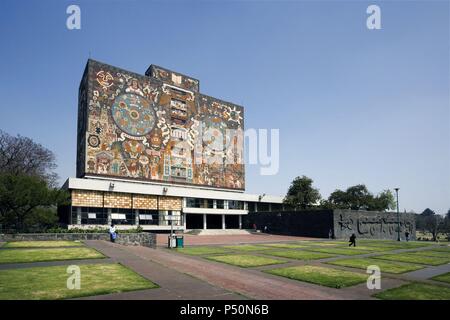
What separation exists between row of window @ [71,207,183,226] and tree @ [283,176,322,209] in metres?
24.8

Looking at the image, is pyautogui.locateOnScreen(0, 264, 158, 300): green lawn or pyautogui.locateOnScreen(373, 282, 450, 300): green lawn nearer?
pyautogui.locateOnScreen(0, 264, 158, 300): green lawn

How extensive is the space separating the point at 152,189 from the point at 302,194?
105 feet

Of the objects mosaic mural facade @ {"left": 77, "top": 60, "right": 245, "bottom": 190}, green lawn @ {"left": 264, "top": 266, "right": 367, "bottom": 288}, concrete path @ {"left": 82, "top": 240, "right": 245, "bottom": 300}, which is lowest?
green lawn @ {"left": 264, "top": 266, "right": 367, "bottom": 288}

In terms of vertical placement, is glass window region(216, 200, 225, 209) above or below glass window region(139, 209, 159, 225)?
above

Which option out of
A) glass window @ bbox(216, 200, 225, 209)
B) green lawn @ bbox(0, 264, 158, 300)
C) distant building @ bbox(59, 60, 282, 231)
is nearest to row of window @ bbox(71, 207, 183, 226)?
distant building @ bbox(59, 60, 282, 231)

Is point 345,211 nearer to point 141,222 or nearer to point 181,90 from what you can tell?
point 141,222

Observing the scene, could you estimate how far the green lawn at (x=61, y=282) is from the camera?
9.84m

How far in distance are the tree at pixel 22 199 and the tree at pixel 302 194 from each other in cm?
4687

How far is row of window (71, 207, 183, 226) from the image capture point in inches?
1925

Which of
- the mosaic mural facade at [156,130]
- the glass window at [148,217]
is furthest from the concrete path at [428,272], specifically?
the mosaic mural facade at [156,130]

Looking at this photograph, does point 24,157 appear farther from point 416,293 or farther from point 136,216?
point 416,293

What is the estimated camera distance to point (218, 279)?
13078mm

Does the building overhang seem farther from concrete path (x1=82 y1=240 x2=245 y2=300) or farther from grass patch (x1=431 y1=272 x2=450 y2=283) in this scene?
grass patch (x1=431 y1=272 x2=450 y2=283)
